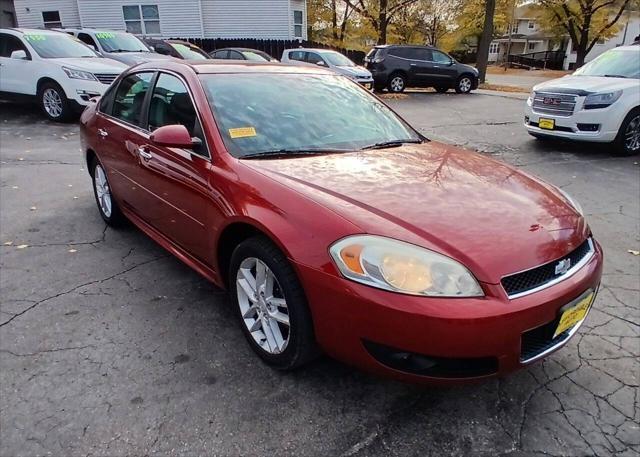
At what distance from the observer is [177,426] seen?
216cm

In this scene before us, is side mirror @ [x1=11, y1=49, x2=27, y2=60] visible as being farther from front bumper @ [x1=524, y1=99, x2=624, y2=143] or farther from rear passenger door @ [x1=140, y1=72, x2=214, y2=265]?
front bumper @ [x1=524, y1=99, x2=624, y2=143]

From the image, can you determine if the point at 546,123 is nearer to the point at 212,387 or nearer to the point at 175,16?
the point at 212,387

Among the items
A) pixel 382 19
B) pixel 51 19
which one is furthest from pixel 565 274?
pixel 51 19

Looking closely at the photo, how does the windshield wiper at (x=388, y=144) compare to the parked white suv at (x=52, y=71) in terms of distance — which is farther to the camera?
the parked white suv at (x=52, y=71)

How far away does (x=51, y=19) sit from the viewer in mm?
23188

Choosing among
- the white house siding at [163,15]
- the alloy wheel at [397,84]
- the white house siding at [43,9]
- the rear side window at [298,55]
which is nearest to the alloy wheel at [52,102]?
the rear side window at [298,55]

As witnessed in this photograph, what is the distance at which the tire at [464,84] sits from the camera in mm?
17781

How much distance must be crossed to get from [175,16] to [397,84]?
11501mm

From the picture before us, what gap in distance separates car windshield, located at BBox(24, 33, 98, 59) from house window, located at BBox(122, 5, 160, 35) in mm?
12559

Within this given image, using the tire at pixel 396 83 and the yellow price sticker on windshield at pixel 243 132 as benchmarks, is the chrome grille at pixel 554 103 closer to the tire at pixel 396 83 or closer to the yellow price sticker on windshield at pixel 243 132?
the yellow price sticker on windshield at pixel 243 132

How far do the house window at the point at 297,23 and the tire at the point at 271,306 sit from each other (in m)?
23.2

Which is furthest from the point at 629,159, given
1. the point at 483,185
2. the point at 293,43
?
the point at 293,43

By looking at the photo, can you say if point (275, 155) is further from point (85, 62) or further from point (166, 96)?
point (85, 62)

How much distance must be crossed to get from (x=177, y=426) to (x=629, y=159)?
8.00 metres
